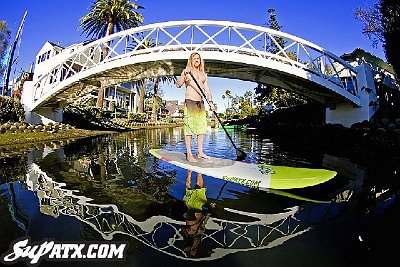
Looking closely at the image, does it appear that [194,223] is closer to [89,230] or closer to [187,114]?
[89,230]

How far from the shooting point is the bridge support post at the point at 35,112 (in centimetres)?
2203

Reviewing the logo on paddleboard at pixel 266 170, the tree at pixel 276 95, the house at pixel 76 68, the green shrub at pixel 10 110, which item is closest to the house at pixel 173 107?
the house at pixel 76 68

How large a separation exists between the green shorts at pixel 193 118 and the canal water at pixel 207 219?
4.91 feet

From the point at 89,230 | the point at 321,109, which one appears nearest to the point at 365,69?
the point at 321,109

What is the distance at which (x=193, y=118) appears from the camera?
7453 millimetres

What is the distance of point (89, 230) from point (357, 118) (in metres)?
20.4

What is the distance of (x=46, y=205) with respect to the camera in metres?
4.38

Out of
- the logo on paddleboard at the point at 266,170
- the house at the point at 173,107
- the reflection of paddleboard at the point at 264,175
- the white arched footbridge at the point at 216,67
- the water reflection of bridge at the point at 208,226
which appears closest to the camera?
the water reflection of bridge at the point at 208,226

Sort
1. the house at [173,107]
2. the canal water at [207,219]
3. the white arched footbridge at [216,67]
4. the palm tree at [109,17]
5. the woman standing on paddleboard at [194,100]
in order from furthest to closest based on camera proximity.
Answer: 1. the house at [173,107]
2. the palm tree at [109,17]
3. the white arched footbridge at [216,67]
4. the woman standing on paddleboard at [194,100]
5. the canal water at [207,219]

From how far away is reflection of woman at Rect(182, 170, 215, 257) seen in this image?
3045mm

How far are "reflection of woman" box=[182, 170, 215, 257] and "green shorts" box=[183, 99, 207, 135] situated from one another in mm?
1988

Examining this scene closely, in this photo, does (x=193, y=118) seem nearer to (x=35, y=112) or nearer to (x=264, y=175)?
(x=264, y=175)

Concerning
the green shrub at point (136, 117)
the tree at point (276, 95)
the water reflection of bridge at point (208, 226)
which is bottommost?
the water reflection of bridge at point (208, 226)

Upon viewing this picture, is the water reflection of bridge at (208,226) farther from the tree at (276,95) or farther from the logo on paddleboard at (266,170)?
the tree at (276,95)
